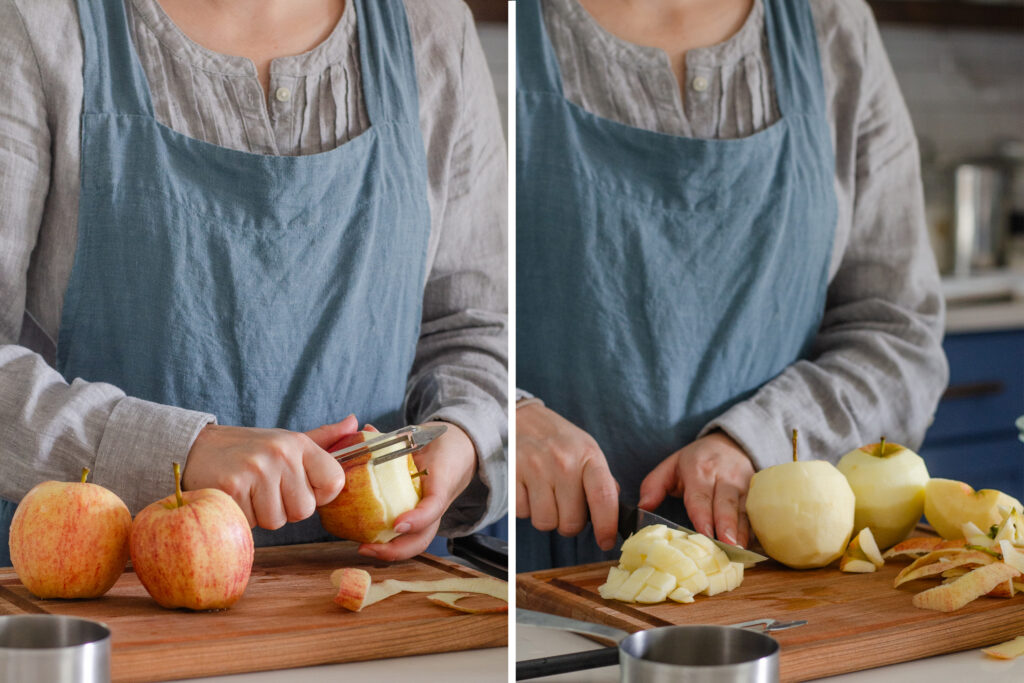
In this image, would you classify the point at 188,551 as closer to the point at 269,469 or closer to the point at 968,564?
the point at 269,469

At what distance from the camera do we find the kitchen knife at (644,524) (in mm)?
856

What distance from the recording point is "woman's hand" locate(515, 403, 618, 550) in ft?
2.86

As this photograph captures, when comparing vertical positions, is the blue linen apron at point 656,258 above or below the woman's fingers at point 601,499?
above

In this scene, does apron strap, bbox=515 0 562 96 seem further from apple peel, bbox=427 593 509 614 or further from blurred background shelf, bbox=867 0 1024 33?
blurred background shelf, bbox=867 0 1024 33

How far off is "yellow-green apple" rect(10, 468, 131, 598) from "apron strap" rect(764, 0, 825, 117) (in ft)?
1.94

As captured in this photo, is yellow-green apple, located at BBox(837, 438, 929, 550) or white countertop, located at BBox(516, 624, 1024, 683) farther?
yellow-green apple, located at BBox(837, 438, 929, 550)

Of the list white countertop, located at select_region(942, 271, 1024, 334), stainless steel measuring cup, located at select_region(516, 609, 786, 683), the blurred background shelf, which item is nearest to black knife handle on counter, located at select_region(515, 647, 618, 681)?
stainless steel measuring cup, located at select_region(516, 609, 786, 683)

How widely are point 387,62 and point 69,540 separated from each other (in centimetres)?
39

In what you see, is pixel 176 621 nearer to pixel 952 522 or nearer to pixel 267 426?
pixel 267 426

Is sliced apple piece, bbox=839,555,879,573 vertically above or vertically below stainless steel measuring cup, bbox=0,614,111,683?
below

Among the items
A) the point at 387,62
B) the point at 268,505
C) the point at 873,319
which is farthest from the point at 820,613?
the point at 387,62

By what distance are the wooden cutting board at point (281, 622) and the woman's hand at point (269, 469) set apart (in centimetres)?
3

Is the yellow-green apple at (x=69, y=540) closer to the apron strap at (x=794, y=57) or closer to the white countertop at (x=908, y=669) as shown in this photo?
the white countertop at (x=908, y=669)

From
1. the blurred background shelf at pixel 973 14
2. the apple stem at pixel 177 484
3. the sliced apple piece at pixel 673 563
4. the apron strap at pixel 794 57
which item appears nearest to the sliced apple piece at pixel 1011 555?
the sliced apple piece at pixel 673 563
